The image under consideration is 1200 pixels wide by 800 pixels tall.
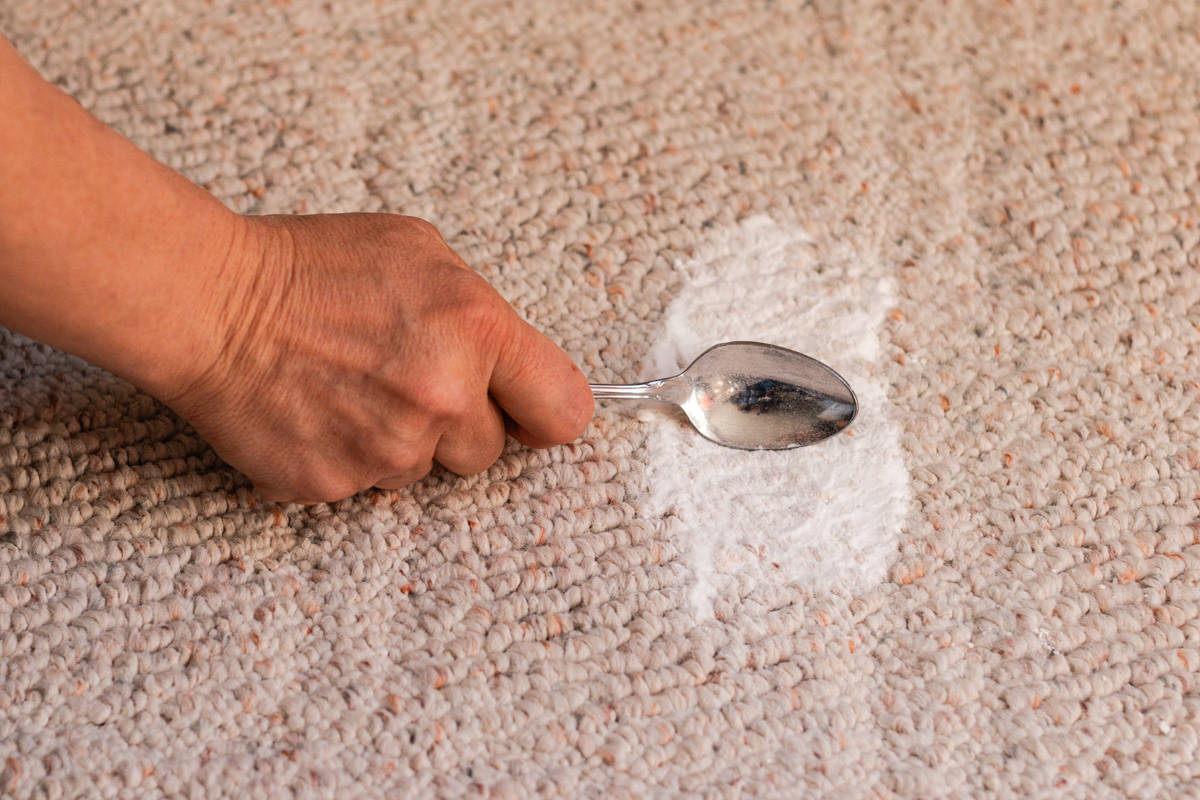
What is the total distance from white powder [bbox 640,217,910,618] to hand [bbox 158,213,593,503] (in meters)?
0.11

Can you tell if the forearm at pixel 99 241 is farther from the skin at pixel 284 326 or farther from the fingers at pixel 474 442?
the fingers at pixel 474 442

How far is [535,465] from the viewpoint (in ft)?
1.97

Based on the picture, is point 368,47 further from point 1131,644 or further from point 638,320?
point 1131,644

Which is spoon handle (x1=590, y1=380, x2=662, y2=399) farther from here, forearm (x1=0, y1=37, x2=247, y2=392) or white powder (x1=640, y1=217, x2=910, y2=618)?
forearm (x1=0, y1=37, x2=247, y2=392)

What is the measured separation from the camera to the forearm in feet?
1.46

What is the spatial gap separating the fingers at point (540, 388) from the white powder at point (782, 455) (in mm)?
60

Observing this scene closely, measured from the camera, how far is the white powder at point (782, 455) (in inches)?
22.7

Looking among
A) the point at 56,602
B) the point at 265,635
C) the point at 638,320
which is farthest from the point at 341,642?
the point at 638,320

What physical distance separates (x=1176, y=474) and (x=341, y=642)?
18.2 inches

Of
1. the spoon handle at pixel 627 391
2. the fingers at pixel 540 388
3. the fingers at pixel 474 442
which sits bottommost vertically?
the fingers at pixel 474 442

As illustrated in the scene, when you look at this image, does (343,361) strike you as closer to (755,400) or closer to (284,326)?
(284,326)

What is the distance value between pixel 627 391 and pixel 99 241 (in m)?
0.27

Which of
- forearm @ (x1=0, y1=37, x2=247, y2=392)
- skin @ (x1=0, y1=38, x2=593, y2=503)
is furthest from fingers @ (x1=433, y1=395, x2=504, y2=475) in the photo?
forearm @ (x1=0, y1=37, x2=247, y2=392)

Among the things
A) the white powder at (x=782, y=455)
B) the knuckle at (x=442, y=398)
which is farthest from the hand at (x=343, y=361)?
the white powder at (x=782, y=455)
